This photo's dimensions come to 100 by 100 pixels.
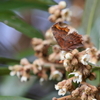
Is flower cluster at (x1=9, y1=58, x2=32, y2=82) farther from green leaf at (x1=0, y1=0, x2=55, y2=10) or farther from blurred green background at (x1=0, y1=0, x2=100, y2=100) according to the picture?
green leaf at (x1=0, y1=0, x2=55, y2=10)

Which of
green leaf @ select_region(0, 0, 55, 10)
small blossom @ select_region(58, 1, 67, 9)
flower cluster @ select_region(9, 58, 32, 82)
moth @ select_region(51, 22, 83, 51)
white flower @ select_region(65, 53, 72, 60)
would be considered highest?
green leaf @ select_region(0, 0, 55, 10)

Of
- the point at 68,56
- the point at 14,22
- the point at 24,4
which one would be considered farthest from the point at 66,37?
the point at 24,4

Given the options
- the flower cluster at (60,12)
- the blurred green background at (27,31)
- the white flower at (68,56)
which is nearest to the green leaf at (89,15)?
the blurred green background at (27,31)

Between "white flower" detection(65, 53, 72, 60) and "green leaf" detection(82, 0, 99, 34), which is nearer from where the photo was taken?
"white flower" detection(65, 53, 72, 60)

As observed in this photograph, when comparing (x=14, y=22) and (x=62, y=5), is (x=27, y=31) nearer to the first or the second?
(x=14, y=22)

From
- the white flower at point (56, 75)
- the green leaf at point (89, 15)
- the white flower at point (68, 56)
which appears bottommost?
the white flower at point (68, 56)

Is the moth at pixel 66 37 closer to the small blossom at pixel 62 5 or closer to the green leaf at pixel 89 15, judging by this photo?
the small blossom at pixel 62 5

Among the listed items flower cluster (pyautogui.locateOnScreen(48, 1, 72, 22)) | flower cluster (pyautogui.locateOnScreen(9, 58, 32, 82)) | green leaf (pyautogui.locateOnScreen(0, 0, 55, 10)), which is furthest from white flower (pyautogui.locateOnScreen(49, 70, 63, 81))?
green leaf (pyautogui.locateOnScreen(0, 0, 55, 10))

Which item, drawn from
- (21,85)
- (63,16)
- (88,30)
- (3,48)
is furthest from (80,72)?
(3,48)

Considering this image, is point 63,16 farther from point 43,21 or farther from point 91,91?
point 43,21
